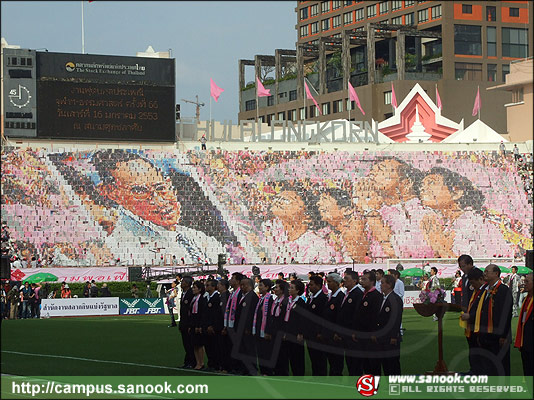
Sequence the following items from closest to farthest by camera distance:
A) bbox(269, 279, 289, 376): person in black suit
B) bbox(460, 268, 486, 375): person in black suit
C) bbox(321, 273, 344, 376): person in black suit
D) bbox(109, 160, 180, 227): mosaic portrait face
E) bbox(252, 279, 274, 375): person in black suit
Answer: bbox(460, 268, 486, 375): person in black suit → bbox(321, 273, 344, 376): person in black suit → bbox(269, 279, 289, 376): person in black suit → bbox(252, 279, 274, 375): person in black suit → bbox(109, 160, 180, 227): mosaic portrait face

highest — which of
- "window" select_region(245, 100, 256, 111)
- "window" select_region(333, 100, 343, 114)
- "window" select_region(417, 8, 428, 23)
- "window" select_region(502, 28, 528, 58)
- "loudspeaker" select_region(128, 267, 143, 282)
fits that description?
"window" select_region(417, 8, 428, 23)

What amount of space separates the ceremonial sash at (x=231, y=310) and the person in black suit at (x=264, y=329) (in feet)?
2.18

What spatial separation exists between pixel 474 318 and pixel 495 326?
18.5 inches

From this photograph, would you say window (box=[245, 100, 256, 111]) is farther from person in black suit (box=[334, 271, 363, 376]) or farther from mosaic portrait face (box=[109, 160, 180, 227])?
person in black suit (box=[334, 271, 363, 376])

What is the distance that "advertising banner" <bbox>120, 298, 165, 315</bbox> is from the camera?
4338 cm

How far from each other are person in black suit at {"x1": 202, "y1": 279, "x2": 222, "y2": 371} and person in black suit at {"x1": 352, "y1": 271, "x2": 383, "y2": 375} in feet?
12.1

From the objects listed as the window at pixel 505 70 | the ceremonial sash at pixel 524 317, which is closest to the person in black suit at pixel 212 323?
the ceremonial sash at pixel 524 317

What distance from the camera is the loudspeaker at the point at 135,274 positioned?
2122 inches

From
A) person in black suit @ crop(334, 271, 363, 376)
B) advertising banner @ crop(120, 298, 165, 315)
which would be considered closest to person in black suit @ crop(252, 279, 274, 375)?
person in black suit @ crop(334, 271, 363, 376)

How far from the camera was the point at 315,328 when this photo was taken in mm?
16953

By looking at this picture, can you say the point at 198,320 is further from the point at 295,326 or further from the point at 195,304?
the point at 295,326

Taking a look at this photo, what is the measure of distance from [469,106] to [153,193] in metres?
38.6

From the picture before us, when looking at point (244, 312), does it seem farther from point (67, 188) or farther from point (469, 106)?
point (469, 106)

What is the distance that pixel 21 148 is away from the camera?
65.6m
